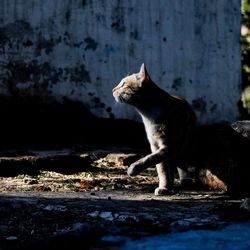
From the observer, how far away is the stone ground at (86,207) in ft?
16.2

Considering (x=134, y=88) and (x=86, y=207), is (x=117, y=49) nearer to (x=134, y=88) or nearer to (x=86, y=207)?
(x=134, y=88)

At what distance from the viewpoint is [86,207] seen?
18.5 feet

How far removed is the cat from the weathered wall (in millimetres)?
3709

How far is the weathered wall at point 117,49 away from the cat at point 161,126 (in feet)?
12.2

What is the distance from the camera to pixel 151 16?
37.7 ft

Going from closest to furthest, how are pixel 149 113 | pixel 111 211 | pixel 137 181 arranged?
pixel 111 211 → pixel 149 113 → pixel 137 181

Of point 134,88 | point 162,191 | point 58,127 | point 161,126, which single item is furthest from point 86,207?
point 58,127

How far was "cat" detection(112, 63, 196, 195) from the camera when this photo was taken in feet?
21.6

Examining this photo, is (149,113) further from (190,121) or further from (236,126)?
(236,126)

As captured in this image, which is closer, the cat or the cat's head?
the cat

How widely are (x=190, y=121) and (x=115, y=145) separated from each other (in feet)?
12.1

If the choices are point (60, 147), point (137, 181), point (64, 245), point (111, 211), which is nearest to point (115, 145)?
point (60, 147)

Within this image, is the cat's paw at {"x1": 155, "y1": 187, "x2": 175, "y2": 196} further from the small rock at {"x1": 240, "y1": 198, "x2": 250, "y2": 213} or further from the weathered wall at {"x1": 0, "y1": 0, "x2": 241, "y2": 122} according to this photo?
the weathered wall at {"x1": 0, "y1": 0, "x2": 241, "y2": 122}

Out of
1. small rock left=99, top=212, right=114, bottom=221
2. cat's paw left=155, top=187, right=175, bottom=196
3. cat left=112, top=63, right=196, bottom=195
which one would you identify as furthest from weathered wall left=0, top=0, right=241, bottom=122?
small rock left=99, top=212, right=114, bottom=221
